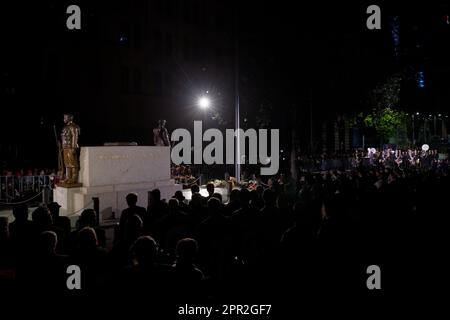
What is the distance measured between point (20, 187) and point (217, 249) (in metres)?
13.1

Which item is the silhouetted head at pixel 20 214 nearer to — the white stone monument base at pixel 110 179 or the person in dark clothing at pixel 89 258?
the person in dark clothing at pixel 89 258

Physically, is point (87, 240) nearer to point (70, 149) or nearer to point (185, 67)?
point (70, 149)

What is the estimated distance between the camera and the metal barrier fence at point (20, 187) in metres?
16.6

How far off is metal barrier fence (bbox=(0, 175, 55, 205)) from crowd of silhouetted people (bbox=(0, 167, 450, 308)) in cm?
954

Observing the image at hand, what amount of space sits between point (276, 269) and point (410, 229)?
4912 mm

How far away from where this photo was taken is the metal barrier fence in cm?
1656

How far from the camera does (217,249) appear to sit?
623 centimetres

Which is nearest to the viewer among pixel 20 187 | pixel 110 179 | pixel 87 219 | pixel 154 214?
pixel 87 219

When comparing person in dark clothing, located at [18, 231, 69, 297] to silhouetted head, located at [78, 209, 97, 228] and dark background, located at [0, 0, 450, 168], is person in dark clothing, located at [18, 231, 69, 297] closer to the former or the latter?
silhouetted head, located at [78, 209, 97, 228]

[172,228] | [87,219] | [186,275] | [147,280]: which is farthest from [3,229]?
[186,275]

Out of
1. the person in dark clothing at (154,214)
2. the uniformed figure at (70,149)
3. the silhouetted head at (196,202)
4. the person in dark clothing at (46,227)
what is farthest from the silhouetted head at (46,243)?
the uniformed figure at (70,149)

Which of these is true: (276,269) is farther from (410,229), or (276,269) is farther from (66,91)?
(66,91)

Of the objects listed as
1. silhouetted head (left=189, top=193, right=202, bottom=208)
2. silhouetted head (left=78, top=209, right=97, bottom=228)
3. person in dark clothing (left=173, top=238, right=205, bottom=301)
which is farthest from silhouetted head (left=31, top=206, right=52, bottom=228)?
person in dark clothing (left=173, top=238, right=205, bottom=301)

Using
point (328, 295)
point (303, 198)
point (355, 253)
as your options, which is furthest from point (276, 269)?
point (303, 198)
